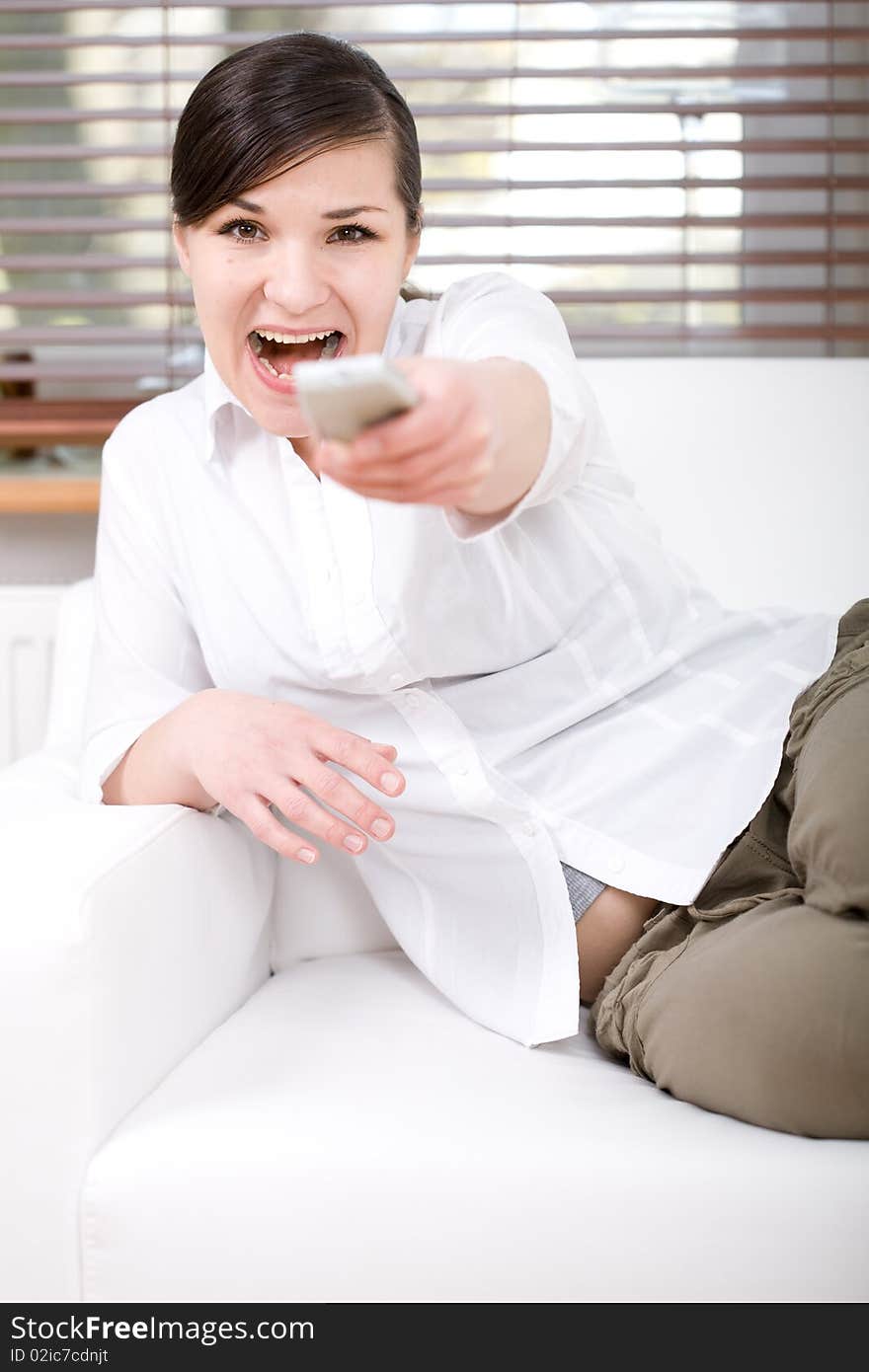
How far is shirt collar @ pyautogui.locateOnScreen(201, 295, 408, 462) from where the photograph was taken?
108cm

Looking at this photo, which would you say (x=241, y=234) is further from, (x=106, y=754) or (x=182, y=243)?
(x=106, y=754)

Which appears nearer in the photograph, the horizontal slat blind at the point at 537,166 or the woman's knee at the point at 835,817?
the woman's knee at the point at 835,817

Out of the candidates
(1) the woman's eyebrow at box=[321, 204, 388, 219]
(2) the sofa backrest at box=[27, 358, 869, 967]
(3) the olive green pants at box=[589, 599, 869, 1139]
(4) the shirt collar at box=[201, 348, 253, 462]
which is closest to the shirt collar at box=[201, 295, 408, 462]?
(4) the shirt collar at box=[201, 348, 253, 462]

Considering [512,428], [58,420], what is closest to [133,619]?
[512,428]

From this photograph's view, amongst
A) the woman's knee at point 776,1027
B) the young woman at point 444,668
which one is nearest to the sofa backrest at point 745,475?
the young woman at point 444,668

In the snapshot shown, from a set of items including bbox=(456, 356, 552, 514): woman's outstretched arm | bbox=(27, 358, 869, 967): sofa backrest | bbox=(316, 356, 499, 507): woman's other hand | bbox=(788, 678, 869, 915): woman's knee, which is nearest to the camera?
bbox=(316, 356, 499, 507): woman's other hand

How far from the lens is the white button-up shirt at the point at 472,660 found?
1.00 meters

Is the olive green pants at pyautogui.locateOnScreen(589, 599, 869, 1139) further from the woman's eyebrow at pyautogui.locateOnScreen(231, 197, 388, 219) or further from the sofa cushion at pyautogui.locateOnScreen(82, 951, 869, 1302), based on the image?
the woman's eyebrow at pyautogui.locateOnScreen(231, 197, 388, 219)

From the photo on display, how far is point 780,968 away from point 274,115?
65cm

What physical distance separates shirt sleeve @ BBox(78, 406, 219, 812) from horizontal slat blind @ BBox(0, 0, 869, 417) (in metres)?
0.69

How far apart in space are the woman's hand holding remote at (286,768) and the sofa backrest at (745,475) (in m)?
0.40

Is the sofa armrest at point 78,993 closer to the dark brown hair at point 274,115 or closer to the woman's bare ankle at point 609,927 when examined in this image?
the woman's bare ankle at point 609,927

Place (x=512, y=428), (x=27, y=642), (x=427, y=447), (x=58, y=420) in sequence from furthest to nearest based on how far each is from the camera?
(x=58, y=420), (x=27, y=642), (x=512, y=428), (x=427, y=447)

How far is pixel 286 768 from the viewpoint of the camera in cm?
95
